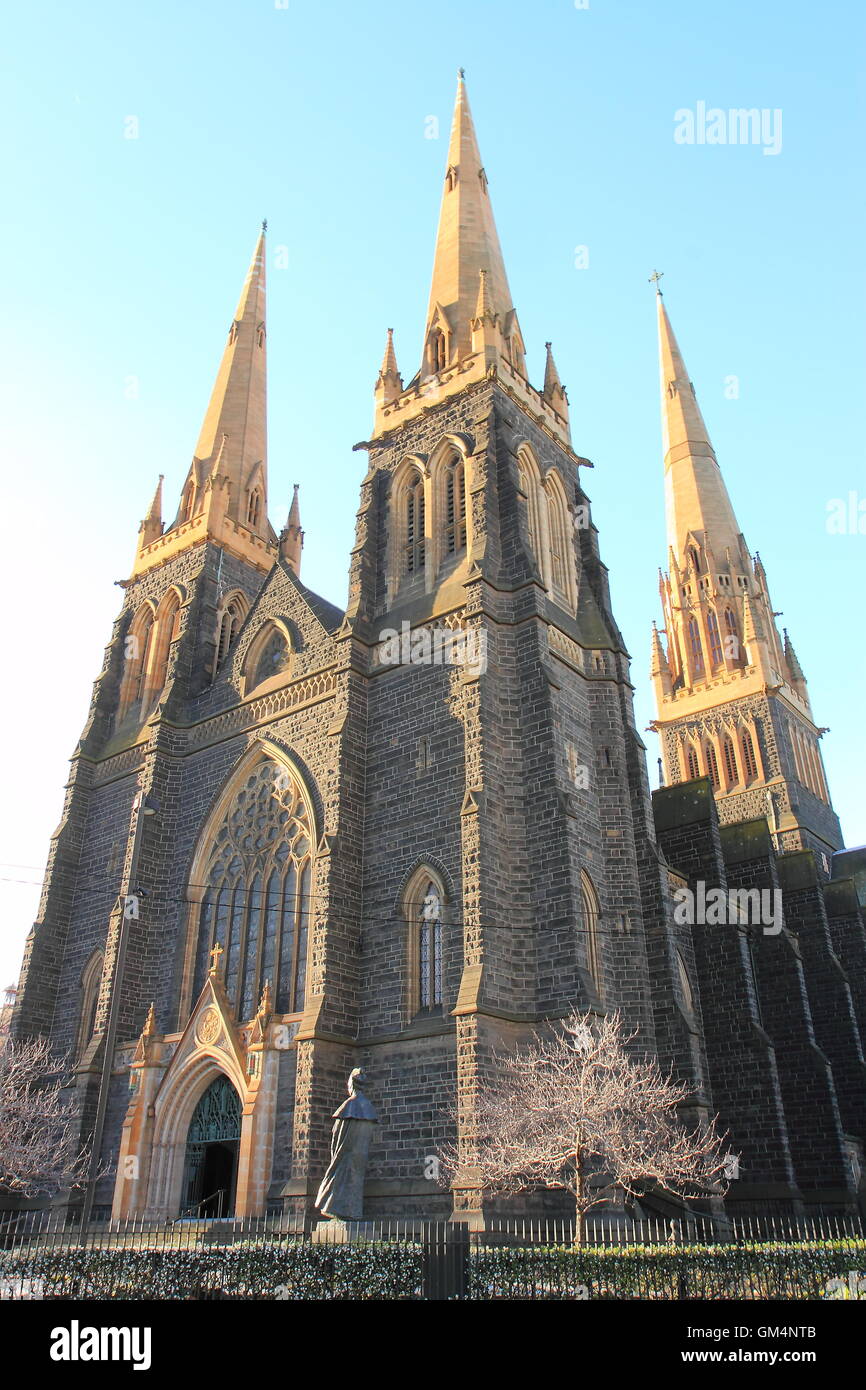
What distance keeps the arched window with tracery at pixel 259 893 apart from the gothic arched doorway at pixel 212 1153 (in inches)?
79.0

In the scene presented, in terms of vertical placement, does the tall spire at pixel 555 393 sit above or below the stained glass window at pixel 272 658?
above

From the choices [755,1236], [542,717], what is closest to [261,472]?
[542,717]

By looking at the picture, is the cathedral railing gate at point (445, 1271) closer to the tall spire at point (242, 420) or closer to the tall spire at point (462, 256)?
the tall spire at point (462, 256)

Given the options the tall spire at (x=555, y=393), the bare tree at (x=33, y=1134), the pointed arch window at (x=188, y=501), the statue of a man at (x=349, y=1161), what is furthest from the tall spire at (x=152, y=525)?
the statue of a man at (x=349, y=1161)

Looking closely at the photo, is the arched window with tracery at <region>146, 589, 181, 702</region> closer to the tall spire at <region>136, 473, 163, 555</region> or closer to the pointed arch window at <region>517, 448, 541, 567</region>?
the tall spire at <region>136, 473, 163, 555</region>

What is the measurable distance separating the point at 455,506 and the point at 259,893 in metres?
11.8

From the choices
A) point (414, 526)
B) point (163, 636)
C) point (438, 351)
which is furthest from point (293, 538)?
point (414, 526)

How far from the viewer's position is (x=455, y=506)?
27.9m

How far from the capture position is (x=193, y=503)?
38094 mm

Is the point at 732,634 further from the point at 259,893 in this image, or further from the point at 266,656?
the point at 259,893

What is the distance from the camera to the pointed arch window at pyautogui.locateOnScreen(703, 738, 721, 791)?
146 ft

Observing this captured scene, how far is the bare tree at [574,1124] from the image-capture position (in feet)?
54.5
